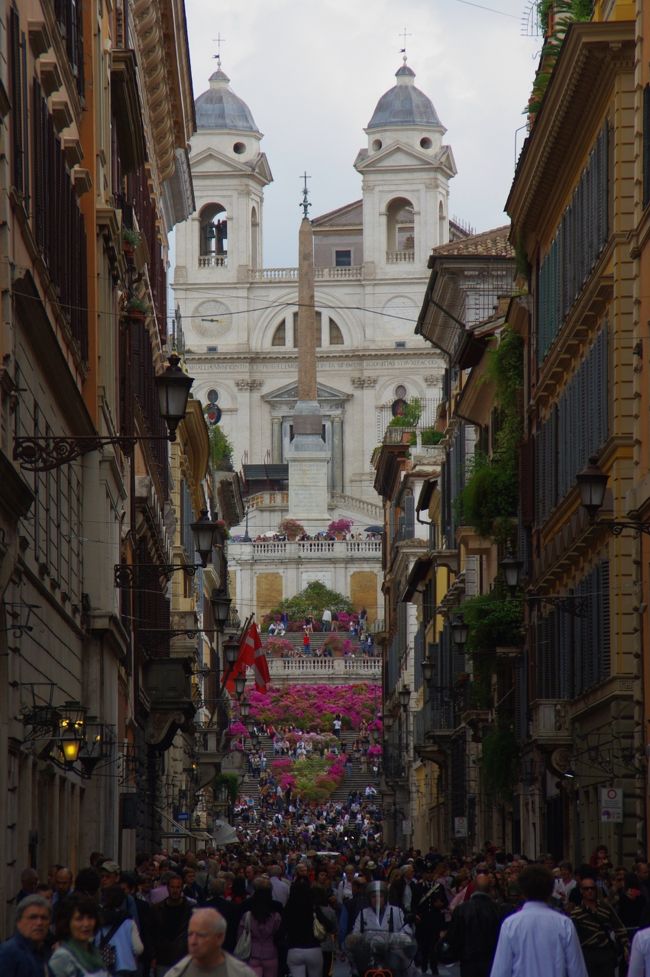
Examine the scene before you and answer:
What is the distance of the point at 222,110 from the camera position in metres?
178

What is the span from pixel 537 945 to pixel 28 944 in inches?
104

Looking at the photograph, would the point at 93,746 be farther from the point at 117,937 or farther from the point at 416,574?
the point at 416,574

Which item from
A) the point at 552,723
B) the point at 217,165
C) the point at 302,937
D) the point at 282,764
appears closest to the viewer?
the point at 302,937

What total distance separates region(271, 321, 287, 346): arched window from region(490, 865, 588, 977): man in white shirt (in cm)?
15958

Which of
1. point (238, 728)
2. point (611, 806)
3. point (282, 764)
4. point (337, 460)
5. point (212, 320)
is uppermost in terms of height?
point (212, 320)

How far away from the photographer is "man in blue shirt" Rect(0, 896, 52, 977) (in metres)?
11.4

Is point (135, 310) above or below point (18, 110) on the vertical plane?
above

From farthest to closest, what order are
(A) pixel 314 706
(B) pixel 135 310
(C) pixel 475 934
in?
(A) pixel 314 706
(B) pixel 135 310
(C) pixel 475 934

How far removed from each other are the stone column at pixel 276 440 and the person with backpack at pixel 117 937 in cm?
14925

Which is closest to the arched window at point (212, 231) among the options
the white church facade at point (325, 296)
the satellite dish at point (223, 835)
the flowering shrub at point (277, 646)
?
the white church facade at point (325, 296)

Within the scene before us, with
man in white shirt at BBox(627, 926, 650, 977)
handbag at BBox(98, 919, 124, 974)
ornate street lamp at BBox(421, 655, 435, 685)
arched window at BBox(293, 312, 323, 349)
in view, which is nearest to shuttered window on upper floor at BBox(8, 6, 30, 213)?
handbag at BBox(98, 919, 124, 974)

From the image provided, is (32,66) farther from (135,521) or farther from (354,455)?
(354,455)

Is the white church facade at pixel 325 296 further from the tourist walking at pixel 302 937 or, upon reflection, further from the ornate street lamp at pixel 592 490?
the tourist walking at pixel 302 937

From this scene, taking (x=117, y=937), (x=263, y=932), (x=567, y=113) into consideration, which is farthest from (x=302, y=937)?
(x=567, y=113)
